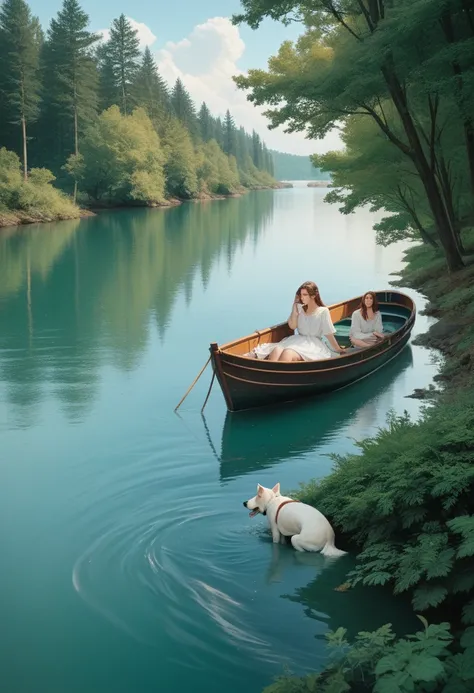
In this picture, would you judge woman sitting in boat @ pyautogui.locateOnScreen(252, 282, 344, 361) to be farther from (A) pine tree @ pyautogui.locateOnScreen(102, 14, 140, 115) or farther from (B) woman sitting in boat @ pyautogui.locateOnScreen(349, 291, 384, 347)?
(A) pine tree @ pyautogui.locateOnScreen(102, 14, 140, 115)

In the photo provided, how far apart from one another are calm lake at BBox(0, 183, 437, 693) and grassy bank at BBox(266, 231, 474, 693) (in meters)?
0.37

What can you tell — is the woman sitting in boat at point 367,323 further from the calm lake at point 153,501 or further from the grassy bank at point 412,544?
the grassy bank at point 412,544

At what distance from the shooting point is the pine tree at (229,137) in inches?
5000

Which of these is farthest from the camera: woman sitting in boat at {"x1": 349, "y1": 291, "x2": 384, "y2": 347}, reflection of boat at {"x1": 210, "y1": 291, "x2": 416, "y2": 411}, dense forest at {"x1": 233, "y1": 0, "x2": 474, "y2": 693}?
woman sitting in boat at {"x1": 349, "y1": 291, "x2": 384, "y2": 347}

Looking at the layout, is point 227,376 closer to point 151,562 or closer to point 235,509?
point 235,509

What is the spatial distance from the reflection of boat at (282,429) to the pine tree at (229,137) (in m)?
118

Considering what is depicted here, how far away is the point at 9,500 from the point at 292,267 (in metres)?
21.8

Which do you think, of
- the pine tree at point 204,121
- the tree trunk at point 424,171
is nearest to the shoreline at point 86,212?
the pine tree at point 204,121

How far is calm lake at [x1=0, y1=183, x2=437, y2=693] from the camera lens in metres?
5.34

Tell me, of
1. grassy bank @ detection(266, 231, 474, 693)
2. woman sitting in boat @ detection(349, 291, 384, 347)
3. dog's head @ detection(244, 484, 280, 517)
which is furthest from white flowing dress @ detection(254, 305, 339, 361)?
dog's head @ detection(244, 484, 280, 517)

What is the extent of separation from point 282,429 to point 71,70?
5373 cm

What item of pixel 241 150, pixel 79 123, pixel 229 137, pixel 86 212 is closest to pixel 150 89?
pixel 79 123

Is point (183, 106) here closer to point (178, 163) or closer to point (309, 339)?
point (178, 163)

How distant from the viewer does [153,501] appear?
26.5 ft
